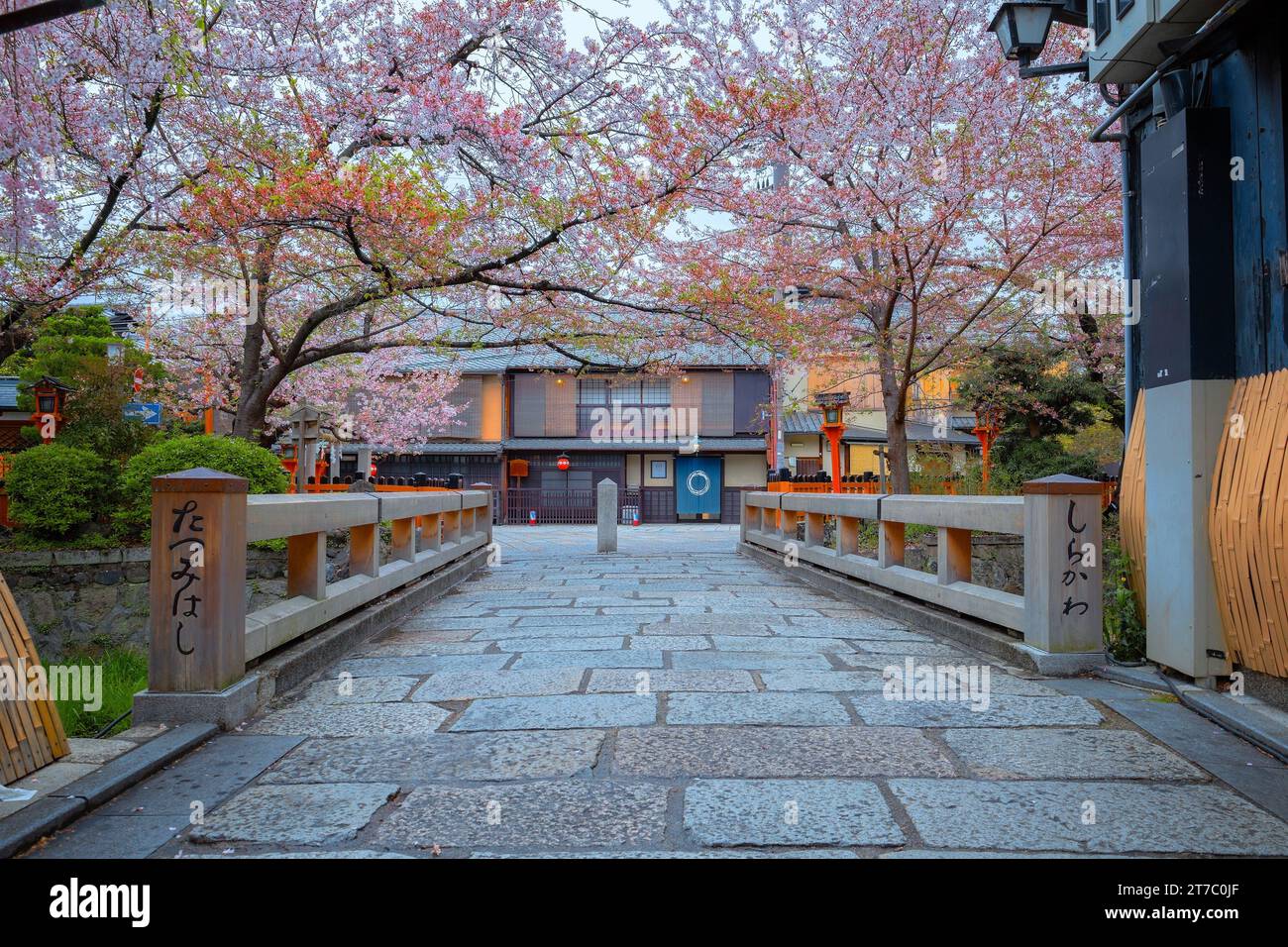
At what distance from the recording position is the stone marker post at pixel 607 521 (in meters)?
14.3

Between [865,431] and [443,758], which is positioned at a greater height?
[865,431]

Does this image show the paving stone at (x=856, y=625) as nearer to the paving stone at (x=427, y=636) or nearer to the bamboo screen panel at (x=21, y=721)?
the paving stone at (x=427, y=636)

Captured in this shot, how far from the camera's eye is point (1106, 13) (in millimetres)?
4141

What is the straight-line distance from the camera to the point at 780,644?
205 inches

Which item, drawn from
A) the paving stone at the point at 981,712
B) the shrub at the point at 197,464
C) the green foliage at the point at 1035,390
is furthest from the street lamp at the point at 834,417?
the paving stone at the point at 981,712

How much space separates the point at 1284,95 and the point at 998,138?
696 centimetres

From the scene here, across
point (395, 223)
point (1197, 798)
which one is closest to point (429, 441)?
point (395, 223)

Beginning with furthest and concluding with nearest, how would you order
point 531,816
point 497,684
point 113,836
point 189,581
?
1. point 497,684
2. point 189,581
3. point 531,816
4. point 113,836

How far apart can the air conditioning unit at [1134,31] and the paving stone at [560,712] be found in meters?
3.92

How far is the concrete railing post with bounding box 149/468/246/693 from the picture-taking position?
326 cm

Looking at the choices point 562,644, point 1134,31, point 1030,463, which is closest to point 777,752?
point 562,644

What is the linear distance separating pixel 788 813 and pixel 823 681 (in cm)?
185

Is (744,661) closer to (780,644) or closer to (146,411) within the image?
(780,644)

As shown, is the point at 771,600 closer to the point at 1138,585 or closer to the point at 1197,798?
the point at 1138,585
